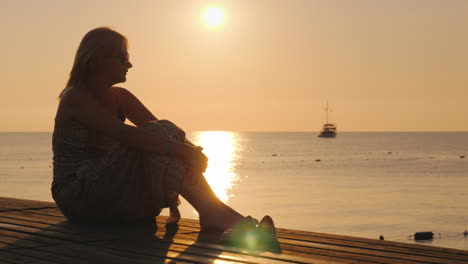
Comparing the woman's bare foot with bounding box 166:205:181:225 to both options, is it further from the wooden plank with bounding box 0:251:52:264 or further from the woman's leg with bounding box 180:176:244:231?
the wooden plank with bounding box 0:251:52:264

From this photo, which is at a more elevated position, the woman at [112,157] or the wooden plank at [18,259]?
the woman at [112,157]

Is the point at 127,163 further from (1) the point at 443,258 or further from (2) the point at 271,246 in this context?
(1) the point at 443,258

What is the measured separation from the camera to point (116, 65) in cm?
456

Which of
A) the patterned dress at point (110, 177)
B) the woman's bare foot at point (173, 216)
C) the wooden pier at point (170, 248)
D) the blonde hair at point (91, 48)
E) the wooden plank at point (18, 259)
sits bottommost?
the wooden plank at point (18, 259)

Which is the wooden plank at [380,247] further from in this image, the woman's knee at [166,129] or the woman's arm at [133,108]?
the woman's arm at [133,108]

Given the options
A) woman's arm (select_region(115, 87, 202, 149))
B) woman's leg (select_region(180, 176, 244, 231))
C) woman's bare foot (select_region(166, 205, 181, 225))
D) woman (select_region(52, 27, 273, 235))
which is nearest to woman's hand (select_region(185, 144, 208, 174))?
woman (select_region(52, 27, 273, 235))

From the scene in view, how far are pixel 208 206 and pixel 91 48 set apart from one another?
1.33 meters

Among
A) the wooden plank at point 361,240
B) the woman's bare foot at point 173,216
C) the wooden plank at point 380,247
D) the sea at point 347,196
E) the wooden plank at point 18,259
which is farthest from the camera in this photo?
the sea at point 347,196

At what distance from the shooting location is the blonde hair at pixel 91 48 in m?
4.48

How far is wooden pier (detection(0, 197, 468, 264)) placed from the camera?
3.52 m

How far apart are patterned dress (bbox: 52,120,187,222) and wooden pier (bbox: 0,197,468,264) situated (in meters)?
0.13

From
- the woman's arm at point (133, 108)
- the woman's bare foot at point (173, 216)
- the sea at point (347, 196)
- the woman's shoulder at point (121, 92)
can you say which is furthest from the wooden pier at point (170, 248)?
the sea at point (347, 196)

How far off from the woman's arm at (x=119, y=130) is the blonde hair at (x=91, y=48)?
5.2 inches

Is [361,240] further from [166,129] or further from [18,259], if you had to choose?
[18,259]
